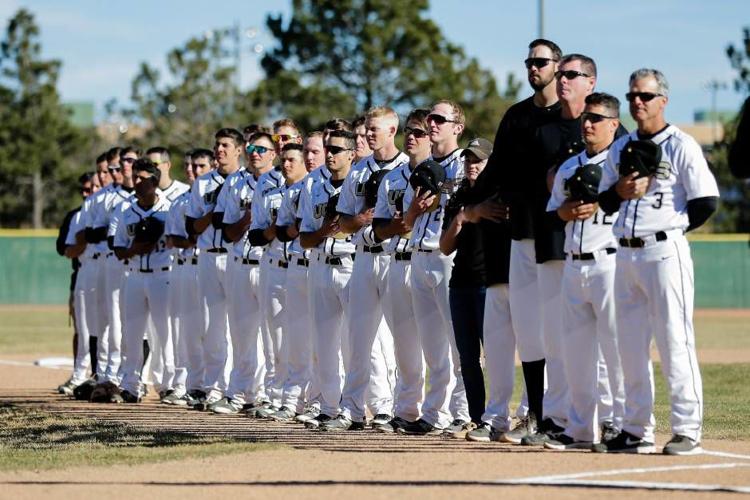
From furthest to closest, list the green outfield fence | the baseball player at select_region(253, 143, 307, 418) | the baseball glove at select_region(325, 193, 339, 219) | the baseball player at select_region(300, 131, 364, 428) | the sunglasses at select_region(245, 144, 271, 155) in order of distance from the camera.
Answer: the green outfield fence < the sunglasses at select_region(245, 144, 271, 155) < the baseball player at select_region(253, 143, 307, 418) < the baseball player at select_region(300, 131, 364, 428) < the baseball glove at select_region(325, 193, 339, 219)

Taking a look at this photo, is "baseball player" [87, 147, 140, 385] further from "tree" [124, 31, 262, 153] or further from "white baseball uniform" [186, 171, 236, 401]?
"tree" [124, 31, 262, 153]

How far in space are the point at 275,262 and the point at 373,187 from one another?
1.83m

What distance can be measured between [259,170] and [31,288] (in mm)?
25700

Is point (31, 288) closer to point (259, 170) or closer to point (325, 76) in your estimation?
point (325, 76)

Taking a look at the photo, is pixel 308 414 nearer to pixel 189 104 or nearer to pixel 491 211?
pixel 491 211

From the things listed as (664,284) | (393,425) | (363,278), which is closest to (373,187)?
(363,278)

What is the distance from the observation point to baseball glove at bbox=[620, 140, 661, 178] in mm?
8117

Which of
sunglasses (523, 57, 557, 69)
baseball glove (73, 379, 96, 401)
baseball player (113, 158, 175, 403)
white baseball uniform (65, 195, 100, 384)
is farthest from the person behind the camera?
white baseball uniform (65, 195, 100, 384)

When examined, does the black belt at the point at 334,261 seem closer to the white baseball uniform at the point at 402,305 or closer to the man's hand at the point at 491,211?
the white baseball uniform at the point at 402,305

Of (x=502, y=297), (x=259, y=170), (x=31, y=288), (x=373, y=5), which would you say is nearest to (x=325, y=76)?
(x=373, y=5)

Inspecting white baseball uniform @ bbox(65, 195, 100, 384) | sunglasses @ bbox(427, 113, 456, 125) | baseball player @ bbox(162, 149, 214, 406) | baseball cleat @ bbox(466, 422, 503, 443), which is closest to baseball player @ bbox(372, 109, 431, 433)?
sunglasses @ bbox(427, 113, 456, 125)

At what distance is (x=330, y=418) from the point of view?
10.9 metres

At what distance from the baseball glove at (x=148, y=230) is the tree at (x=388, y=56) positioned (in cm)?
3382

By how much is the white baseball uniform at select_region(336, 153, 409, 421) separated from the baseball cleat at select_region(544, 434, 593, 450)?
2.09 metres
